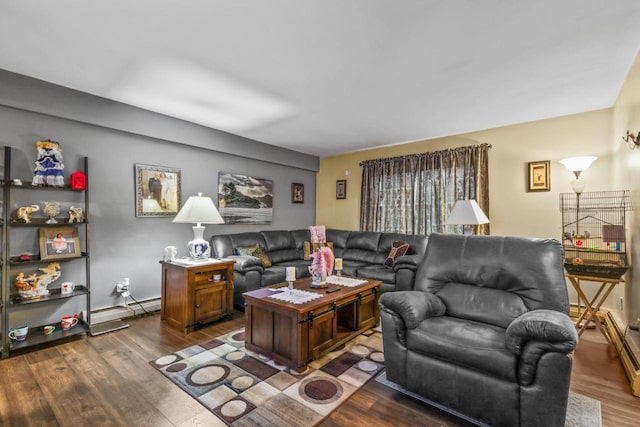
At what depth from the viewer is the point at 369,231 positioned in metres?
5.46

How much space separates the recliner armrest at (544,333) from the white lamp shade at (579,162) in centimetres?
250

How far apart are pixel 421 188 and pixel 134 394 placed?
4.44m

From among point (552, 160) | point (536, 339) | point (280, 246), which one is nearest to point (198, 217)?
point (280, 246)

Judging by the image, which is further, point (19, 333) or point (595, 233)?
point (595, 233)

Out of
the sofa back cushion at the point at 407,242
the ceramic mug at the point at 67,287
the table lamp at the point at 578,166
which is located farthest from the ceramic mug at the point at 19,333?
the table lamp at the point at 578,166

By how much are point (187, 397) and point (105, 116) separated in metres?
3.00

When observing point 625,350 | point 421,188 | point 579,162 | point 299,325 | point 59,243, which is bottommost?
point 625,350

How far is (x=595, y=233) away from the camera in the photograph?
11.6 ft

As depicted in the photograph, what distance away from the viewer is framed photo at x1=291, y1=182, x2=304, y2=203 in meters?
5.99

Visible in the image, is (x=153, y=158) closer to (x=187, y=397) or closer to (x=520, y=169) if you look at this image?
(x=187, y=397)

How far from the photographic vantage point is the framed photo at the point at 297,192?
19.6ft

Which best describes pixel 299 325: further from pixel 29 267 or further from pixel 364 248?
pixel 364 248

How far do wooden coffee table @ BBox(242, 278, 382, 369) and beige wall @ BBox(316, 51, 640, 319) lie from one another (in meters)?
2.50

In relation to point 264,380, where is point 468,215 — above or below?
above
